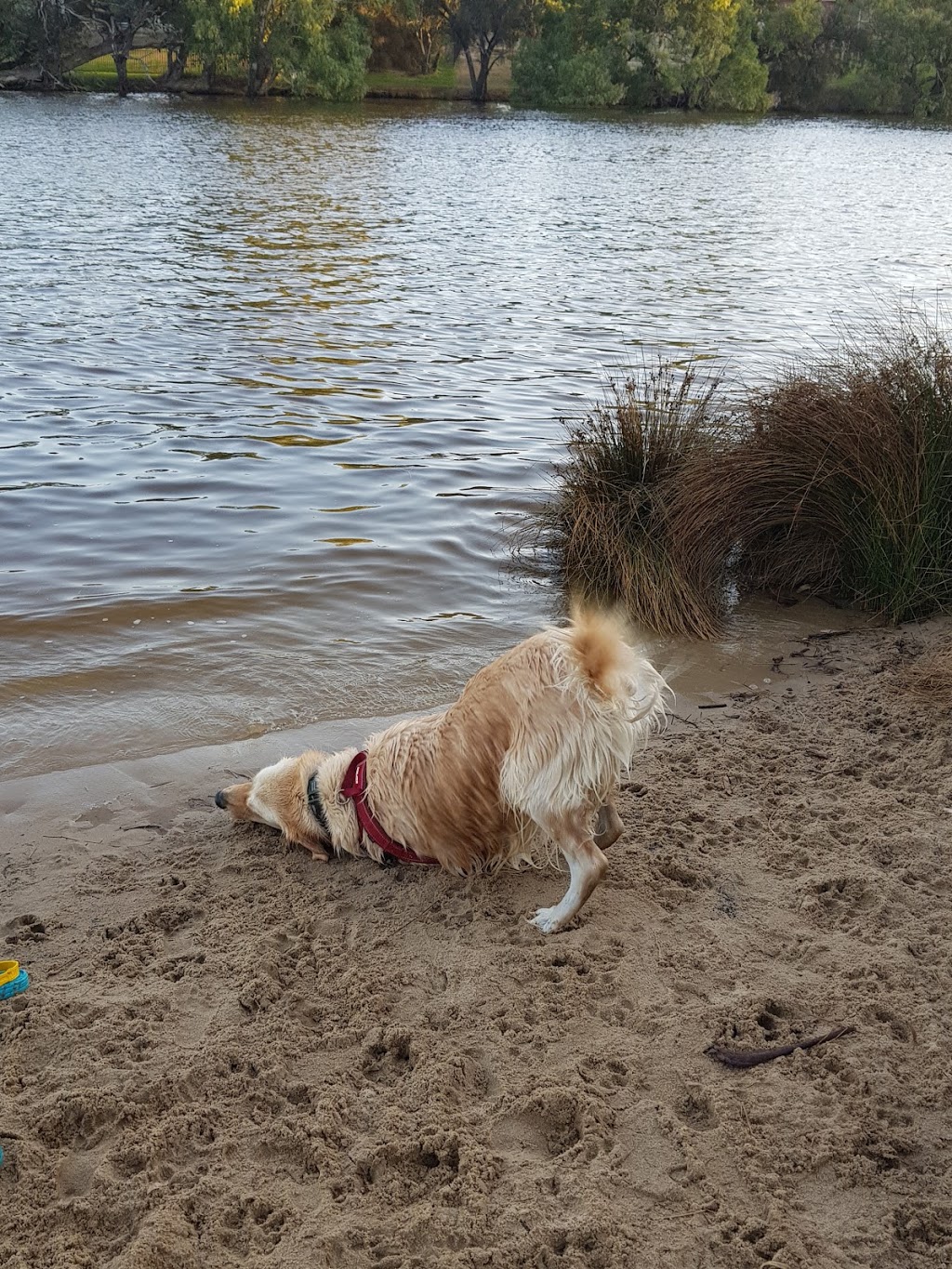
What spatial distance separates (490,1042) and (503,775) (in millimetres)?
994

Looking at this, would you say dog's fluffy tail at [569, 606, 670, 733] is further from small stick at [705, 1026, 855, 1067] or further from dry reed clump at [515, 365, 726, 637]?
dry reed clump at [515, 365, 726, 637]

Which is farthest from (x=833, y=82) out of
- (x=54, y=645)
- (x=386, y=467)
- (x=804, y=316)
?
(x=54, y=645)

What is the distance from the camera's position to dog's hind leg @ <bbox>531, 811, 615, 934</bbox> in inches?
153

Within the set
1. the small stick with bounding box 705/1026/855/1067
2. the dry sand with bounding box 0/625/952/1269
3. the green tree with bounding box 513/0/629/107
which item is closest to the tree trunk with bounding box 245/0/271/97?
the green tree with bounding box 513/0/629/107

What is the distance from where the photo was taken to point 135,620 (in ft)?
23.4

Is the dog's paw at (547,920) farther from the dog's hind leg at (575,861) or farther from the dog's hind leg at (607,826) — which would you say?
the dog's hind leg at (607,826)

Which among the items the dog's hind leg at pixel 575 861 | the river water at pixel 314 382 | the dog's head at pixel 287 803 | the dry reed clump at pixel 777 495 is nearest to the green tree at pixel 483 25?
the river water at pixel 314 382

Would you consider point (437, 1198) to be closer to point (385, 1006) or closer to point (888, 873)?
A: point (385, 1006)

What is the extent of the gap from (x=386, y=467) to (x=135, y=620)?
3776 mm

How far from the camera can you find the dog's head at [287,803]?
451cm

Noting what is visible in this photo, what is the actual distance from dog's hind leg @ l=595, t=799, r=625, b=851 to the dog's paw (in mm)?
382

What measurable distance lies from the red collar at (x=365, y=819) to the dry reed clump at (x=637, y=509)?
3.03 meters

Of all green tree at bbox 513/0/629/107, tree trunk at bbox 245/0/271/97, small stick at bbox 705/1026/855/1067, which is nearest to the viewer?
small stick at bbox 705/1026/855/1067

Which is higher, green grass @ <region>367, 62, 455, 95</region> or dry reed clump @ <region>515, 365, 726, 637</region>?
green grass @ <region>367, 62, 455, 95</region>
